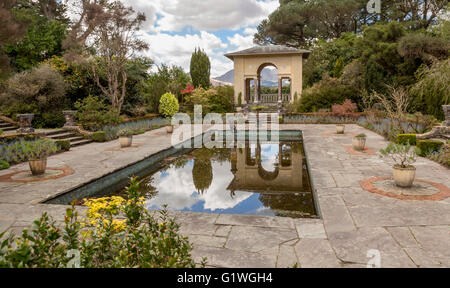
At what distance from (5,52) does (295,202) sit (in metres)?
19.7

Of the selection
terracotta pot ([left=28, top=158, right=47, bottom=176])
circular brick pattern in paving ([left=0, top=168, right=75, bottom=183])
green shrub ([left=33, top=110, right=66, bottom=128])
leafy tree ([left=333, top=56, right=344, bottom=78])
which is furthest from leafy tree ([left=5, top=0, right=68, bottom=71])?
leafy tree ([left=333, top=56, right=344, bottom=78])

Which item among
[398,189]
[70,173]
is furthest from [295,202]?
[70,173]

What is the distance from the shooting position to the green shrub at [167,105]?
62.8ft

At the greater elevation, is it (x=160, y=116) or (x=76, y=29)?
(x=76, y=29)

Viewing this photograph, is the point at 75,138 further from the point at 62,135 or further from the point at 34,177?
the point at 34,177

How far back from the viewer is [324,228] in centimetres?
373

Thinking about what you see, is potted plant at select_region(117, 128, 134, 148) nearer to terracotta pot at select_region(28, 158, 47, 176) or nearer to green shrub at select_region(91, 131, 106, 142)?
green shrub at select_region(91, 131, 106, 142)

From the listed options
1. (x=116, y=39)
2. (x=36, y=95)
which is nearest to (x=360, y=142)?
(x=116, y=39)

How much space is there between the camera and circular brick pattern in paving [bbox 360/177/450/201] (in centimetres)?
478

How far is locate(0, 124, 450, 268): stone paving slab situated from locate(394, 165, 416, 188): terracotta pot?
69 centimetres

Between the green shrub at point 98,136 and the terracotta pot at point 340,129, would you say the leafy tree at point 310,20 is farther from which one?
the green shrub at point 98,136

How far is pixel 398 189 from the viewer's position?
5.18 meters

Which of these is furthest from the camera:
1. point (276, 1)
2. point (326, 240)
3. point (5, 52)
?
point (276, 1)

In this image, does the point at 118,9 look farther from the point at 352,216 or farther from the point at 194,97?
the point at 352,216
